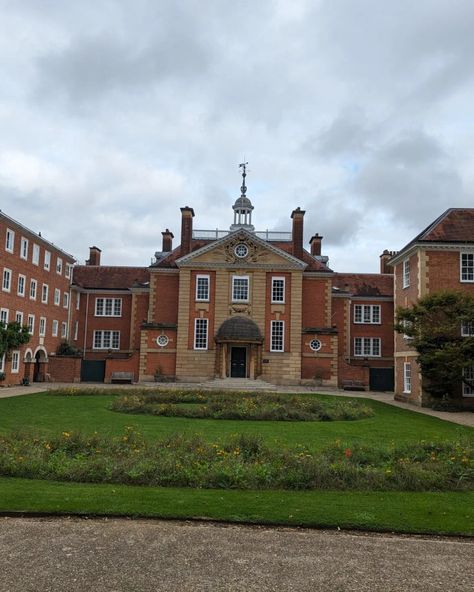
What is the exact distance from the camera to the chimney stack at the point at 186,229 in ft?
142

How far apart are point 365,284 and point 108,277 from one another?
23941 mm

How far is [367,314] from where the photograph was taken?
47.6 m

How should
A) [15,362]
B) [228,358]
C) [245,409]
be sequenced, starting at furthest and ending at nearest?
[228,358] → [15,362] → [245,409]

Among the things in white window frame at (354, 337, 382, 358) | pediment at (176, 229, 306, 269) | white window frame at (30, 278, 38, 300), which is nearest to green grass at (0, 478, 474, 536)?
white window frame at (30, 278, 38, 300)

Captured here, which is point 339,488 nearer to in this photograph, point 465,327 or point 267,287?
point 465,327

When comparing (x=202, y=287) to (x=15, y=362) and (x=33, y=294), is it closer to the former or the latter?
(x=33, y=294)

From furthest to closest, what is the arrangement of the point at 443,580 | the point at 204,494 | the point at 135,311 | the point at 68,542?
1. the point at 135,311
2. the point at 204,494
3. the point at 68,542
4. the point at 443,580

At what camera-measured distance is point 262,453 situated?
10531 millimetres

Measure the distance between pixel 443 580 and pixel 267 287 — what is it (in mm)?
36194

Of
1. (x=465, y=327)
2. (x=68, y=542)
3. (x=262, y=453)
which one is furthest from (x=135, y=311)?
(x=68, y=542)

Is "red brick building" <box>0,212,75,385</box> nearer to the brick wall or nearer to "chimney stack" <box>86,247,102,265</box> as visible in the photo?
the brick wall

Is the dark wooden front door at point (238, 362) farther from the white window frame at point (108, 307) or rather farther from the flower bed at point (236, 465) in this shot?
the flower bed at point (236, 465)

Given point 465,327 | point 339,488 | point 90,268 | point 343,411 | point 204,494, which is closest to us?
point 204,494

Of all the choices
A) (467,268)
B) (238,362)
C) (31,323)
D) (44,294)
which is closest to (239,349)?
(238,362)
